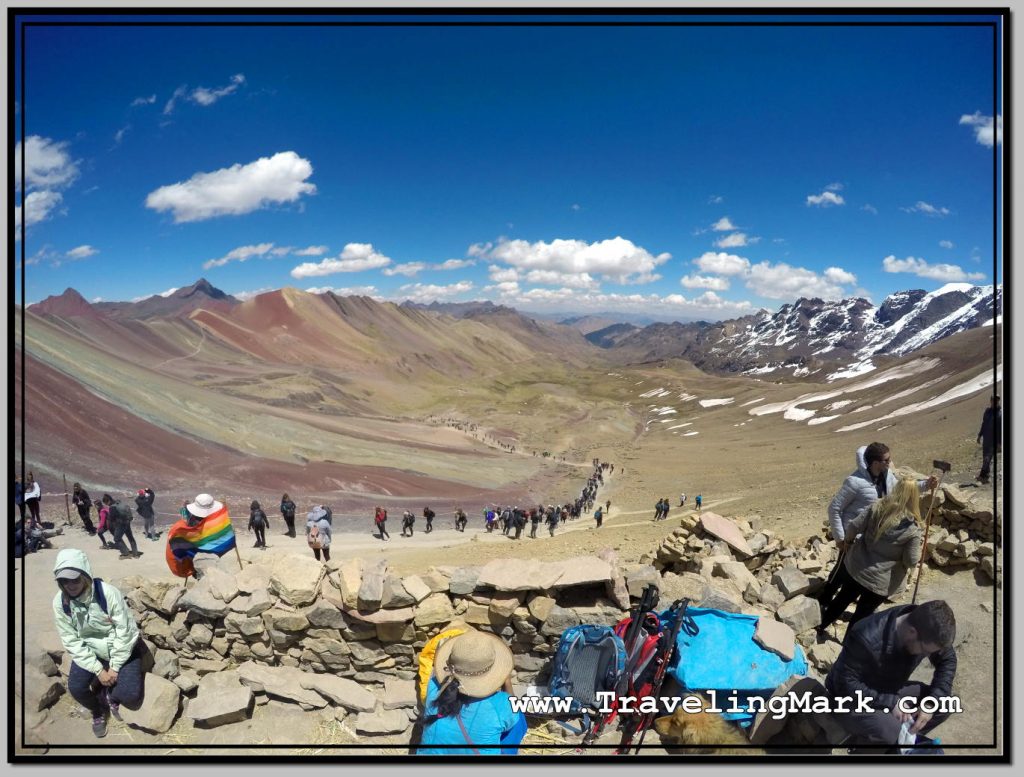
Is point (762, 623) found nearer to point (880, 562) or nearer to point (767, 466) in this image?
point (880, 562)

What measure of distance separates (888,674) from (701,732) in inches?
69.0

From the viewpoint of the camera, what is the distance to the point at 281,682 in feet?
19.9

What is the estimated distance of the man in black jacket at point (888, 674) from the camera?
3.82 m

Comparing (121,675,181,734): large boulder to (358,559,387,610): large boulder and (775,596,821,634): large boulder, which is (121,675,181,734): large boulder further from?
(775,596,821,634): large boulder

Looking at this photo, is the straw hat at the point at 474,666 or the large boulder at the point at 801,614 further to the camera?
the large boulder at the point at 801,614

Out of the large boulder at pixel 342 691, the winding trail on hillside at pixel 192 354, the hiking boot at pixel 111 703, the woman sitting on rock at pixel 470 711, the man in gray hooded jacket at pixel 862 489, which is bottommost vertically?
the large boulder at pixel 342 691

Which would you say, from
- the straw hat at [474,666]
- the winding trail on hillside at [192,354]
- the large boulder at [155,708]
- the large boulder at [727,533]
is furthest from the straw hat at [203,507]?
the winding trail on hillside at [192,354]

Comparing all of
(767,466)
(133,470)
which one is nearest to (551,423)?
(767,466)

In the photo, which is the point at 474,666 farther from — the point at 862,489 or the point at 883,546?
the point at 862,489

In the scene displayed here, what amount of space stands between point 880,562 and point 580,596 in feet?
10.4

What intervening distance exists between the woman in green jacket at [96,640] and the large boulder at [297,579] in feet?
4.69

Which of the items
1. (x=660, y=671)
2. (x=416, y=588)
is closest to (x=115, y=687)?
(x=416, y=588)

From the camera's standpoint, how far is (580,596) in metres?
6.15

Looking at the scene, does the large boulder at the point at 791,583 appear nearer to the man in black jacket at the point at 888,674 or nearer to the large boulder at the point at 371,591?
the man in black jacket at the point at 888,674
